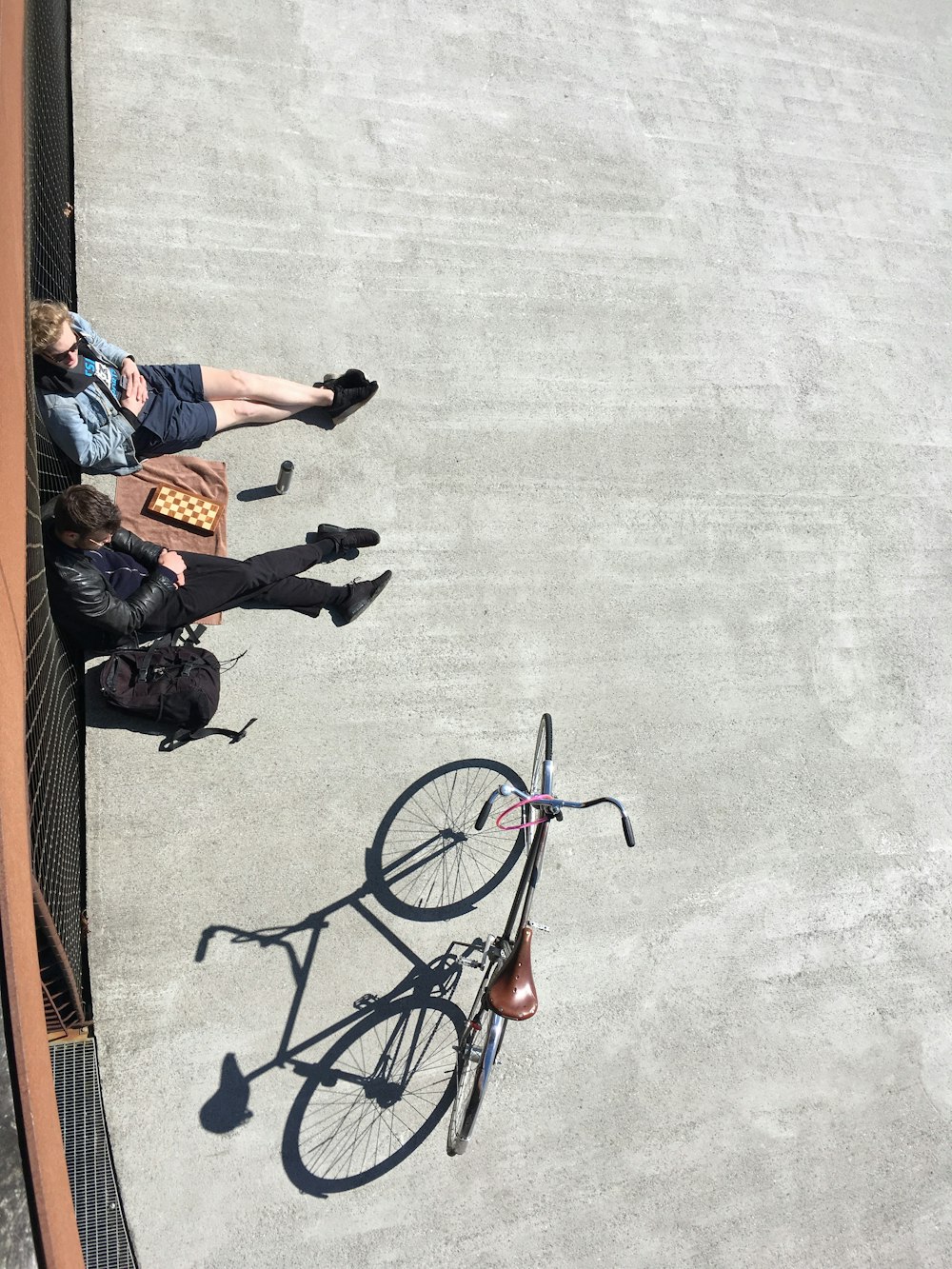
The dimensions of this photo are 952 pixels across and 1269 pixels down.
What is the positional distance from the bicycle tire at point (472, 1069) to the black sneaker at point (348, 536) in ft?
8.72

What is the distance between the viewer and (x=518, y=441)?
630 cm

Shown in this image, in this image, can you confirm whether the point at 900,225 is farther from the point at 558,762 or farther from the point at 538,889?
the point at 538,889

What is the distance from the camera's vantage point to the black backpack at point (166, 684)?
16.2ft

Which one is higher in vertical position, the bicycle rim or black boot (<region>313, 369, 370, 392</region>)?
black boot (<region>313, 369, 370, 392</region>)

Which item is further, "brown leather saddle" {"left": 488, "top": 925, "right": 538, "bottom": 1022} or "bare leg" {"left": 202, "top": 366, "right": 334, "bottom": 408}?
"bare leg" {"left": 202, "top": 366, "right": 334, "bottom": 408}

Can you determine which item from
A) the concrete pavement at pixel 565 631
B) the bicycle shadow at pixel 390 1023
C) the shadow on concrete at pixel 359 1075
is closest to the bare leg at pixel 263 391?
the concrete pavement at pixel 565 631

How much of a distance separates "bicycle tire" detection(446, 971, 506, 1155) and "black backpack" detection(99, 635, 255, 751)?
2.09 m

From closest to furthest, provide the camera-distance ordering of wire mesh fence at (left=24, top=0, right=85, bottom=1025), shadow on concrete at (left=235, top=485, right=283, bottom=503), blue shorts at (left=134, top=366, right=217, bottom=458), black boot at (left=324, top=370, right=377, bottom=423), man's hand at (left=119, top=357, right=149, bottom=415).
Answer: wire mesh fence at (left=24, top=0, right=85, bottom=1025)
man's hand at (left=119, top=357, right=149, bottom=415)
blue shorts at (left=134, top=366, right=217, bottom=458)
shadow on concrete at (left=235, top=485, right=283, bottom=503)
black boot at (left=324, top=370, right=377, bottom=423)

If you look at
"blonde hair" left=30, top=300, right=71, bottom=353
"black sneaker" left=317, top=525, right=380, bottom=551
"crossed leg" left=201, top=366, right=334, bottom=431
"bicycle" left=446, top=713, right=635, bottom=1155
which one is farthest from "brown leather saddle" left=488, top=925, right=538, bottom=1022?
"blonde hair" left=30, top=300, right=71, bottom=353

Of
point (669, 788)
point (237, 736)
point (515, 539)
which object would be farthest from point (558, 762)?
point (237, 736)

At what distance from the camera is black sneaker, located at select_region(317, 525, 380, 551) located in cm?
567

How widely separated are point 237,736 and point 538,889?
1.91m

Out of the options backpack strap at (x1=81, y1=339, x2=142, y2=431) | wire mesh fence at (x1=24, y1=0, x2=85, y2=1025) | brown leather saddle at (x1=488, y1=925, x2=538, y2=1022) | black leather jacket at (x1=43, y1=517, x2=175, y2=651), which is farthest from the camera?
backpack strap at (x1=81, y1=339, x2=142, y2=431)

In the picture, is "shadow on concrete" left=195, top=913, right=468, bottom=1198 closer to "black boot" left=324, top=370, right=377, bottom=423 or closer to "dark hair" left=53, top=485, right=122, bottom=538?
"dark hair" left=53, top=485, right=122, bottom=538
